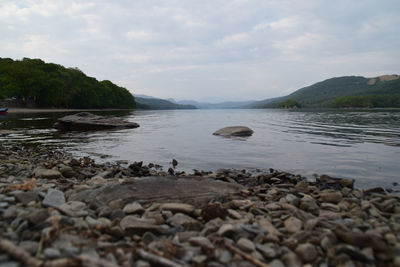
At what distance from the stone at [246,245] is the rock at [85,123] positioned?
27.9 metres

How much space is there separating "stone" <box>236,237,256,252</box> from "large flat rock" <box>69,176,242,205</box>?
2.14m

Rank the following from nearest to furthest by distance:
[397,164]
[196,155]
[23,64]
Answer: [397,164]
[196,155]
[23,64]

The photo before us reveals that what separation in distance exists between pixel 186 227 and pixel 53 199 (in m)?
2.98

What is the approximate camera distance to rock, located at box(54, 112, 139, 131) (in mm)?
27703

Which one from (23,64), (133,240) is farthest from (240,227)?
(23,64)

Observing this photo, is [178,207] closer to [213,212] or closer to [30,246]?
[213,212]

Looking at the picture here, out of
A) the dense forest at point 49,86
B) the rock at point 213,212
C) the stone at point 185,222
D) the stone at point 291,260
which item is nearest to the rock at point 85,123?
the stone at point 185,222

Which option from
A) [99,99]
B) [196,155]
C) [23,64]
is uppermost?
[23,64]

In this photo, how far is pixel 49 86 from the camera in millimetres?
83062

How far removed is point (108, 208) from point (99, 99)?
403 feet

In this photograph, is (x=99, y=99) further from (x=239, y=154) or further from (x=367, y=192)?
(x=367, y=192)

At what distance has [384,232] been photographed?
438cm

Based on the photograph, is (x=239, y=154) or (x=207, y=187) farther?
(x=239, y=154)

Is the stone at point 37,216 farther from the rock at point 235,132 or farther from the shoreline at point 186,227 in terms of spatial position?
the rock at point 235,132
